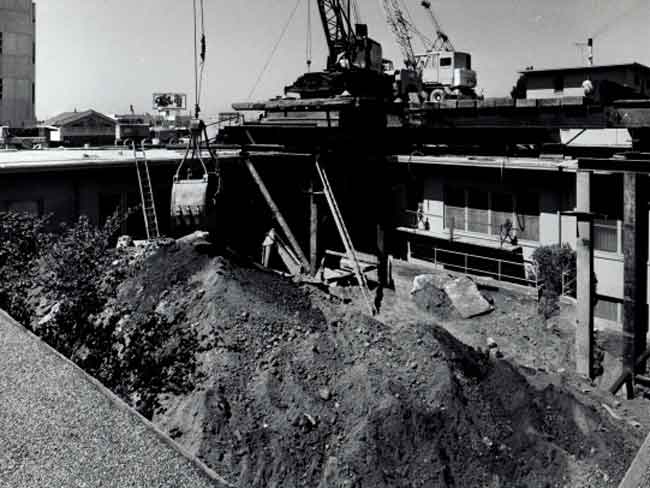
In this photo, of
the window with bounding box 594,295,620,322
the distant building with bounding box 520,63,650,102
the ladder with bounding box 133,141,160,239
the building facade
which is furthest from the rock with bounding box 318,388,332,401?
the distant building with bounding box 520,63,650,102

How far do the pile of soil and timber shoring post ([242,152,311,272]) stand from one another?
21.7 ft

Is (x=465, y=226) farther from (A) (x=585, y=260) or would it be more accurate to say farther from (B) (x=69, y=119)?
(B) (x=69, y=119)

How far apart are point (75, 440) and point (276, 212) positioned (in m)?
14.0

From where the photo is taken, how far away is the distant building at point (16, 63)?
5972 centimetres

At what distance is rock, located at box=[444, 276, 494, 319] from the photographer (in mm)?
18188

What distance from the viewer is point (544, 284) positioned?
18734 millimetres

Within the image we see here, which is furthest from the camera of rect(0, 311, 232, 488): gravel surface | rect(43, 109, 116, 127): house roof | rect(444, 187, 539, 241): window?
rect(43, 109, 116, 127): house roof

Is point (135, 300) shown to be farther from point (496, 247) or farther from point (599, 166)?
point (496, 247)

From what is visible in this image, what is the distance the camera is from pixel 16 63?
60750 millimetres

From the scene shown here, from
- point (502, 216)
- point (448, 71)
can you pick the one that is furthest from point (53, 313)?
point (448, 71)

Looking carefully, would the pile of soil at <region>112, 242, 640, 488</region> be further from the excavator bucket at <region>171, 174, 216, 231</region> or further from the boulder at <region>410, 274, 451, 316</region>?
the boulder at <region>410, 274, 451, 316</region>

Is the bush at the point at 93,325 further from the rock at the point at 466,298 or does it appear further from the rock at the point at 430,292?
the rock at the point at 466,298

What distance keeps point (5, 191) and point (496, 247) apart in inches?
614

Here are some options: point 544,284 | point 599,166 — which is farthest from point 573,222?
point 599,166
